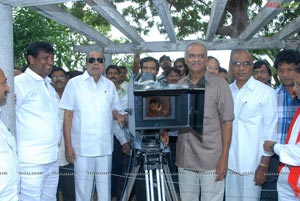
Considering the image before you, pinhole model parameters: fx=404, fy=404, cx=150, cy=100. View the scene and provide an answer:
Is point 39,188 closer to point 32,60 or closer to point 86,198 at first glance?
point 86,198

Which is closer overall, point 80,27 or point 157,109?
point 157,109

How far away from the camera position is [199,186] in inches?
147

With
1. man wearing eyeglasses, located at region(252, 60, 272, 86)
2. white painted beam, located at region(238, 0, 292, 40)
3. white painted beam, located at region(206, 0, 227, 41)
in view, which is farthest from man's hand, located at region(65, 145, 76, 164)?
white painted beam, located at region(238, 0, 292, 40)

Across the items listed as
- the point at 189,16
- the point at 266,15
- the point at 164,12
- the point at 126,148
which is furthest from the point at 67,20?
the point at 189,16

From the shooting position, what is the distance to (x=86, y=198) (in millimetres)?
4297

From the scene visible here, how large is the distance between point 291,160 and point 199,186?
100cm

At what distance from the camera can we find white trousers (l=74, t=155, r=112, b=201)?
4.29 metres

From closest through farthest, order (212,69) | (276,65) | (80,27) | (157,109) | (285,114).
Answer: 1. (157,109)
2. (285,114)
3. (276,65)
4. (212,69)
5. (80,27)

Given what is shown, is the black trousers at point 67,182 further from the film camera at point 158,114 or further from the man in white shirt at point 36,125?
the film camera at point 158,114

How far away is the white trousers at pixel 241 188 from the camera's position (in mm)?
3793

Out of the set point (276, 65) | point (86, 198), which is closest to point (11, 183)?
point (86, 198)

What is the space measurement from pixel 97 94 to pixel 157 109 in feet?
4.79

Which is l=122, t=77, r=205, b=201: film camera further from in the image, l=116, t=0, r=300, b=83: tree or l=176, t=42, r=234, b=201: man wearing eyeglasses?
l=116, t=0, r=300, b=83: tree

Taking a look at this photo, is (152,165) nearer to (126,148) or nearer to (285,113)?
(285,113)
